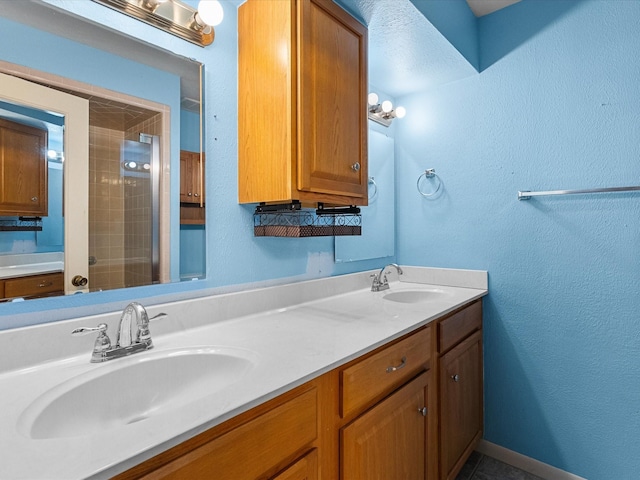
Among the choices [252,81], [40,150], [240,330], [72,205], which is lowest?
[240,330]

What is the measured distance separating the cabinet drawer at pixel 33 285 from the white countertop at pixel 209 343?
10 centimetres

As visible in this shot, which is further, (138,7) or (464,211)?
(464,211)

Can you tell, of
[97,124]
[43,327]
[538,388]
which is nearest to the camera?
[43,327]

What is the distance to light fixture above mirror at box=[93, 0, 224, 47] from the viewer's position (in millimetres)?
1082

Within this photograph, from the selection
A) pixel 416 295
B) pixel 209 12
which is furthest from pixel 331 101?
pixel 416 295

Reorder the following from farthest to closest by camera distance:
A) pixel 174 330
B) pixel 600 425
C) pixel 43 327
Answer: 1. pixel 600 425
2. pixel 174 330
3. pixel 43 327

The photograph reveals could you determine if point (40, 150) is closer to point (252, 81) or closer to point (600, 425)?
point (252, 81)

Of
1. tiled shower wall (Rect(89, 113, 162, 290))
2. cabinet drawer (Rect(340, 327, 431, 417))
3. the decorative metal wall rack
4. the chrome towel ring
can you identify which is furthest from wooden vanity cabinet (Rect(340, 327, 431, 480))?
the chrome towel ring

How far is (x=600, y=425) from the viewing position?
62.9 inches

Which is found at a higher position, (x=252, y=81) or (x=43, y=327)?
(x=252, y=81)

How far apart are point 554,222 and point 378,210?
0.92 metres

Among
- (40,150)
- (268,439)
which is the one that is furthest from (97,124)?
(268,439)

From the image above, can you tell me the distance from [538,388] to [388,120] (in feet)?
5.62

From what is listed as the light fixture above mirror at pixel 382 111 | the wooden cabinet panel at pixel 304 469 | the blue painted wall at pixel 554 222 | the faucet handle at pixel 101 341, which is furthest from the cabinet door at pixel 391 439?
the light fixture above mirror at pixel 382 111
